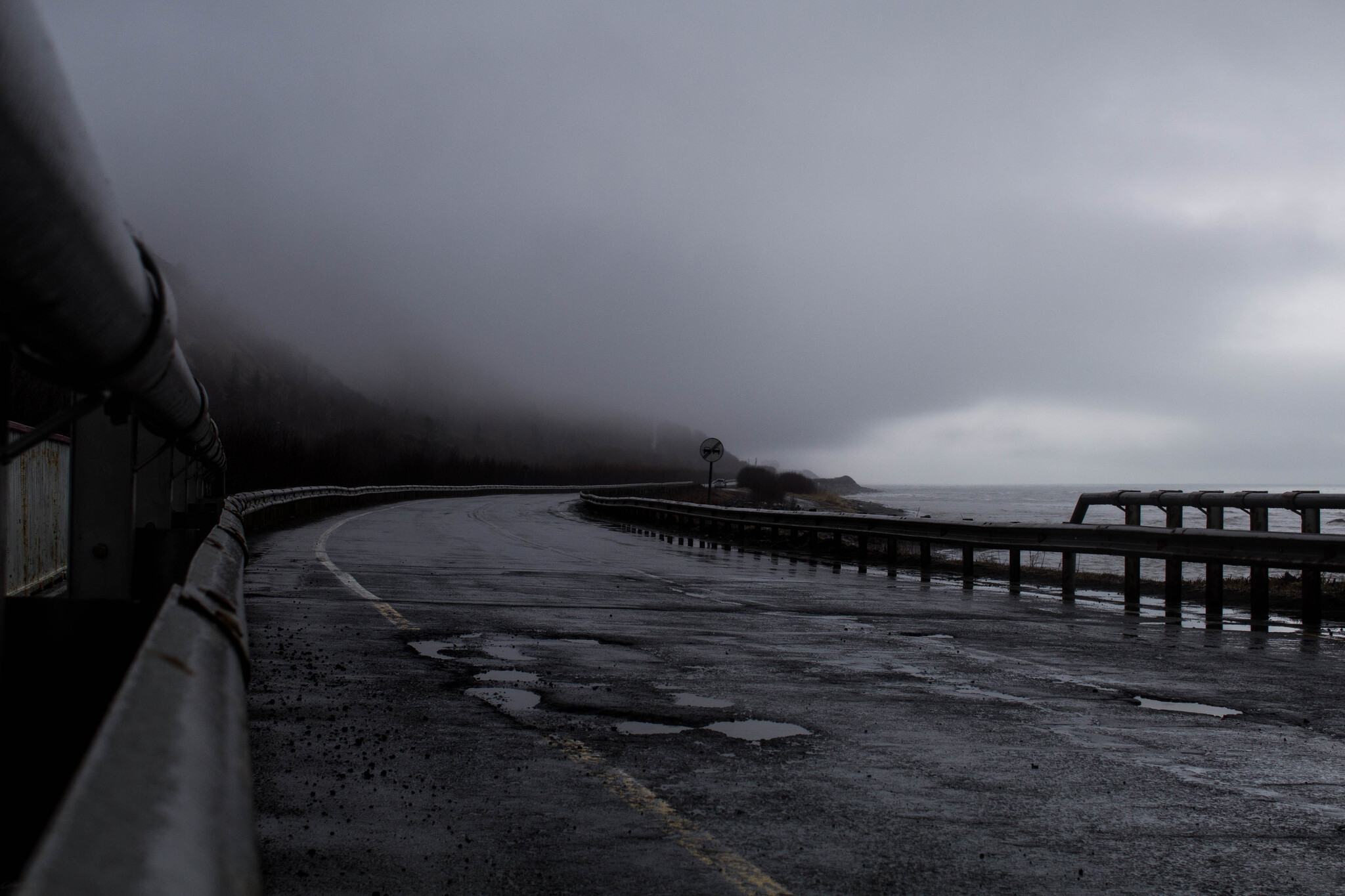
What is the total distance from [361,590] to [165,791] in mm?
11481

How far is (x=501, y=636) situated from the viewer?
9.39m

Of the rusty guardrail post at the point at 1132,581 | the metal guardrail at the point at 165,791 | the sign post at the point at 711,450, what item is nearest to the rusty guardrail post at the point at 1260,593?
the rusty guardrail post at the point at 1132,581

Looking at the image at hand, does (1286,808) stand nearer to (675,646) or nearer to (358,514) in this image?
(675,646)

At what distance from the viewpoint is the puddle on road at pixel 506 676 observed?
740 cm

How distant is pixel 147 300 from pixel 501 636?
22.4 ft

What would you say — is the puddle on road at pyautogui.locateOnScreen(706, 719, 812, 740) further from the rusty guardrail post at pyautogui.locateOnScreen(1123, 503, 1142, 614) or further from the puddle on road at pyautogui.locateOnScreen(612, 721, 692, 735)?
the rusty guardrail post at pyautogui.locateOnScreen(1123, 503, 1142, 614)

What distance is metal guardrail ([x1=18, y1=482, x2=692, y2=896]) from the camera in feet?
4.48

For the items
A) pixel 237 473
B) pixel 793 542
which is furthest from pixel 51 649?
pixel 237 473

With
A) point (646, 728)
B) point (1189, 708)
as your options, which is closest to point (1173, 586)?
point (1189, 708)

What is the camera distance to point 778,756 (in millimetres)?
5672

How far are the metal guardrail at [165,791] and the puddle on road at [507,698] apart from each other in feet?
12.8

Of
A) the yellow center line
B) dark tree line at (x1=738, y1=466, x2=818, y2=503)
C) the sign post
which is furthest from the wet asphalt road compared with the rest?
dark tree line at (x1=738, y1=466, x2=818, y2=503)

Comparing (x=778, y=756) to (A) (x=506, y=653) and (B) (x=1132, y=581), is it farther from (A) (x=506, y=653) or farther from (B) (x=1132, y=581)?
(B) (x=1132, y=581)

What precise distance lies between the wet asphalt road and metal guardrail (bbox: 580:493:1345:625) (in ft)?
6.12
